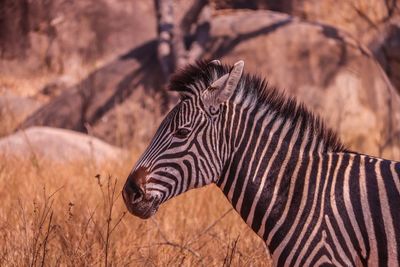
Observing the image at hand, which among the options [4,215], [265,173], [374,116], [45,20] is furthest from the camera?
[45,20]

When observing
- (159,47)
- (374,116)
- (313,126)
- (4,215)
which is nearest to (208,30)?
(159,47)

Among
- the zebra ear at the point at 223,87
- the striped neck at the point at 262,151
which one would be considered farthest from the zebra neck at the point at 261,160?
the zebra ear at the point at 223,87

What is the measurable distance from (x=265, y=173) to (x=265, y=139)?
176mm

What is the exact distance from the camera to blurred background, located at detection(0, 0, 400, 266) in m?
5.13

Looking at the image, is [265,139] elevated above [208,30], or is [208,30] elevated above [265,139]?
[208,30]

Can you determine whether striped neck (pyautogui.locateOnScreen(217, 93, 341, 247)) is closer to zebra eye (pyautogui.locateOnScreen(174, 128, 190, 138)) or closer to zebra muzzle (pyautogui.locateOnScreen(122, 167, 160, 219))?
zebra eye (pyautogui.locateOnScreen(174, 128, 190, 138))

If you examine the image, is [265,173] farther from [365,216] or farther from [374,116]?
[374,116]

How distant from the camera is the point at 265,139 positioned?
3.70 metres

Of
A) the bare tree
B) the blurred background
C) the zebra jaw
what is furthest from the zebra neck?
the bare tree

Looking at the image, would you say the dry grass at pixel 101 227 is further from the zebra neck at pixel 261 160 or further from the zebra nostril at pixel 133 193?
the zebra neck at pixel 261 160

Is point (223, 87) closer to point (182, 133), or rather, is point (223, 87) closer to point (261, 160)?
Answer: point (182, 133)

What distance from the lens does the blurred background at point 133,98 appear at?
513cm

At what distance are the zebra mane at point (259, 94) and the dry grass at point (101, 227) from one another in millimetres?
633

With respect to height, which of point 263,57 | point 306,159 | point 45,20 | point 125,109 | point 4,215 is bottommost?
point 4,215
